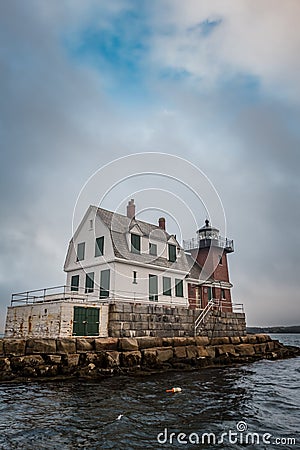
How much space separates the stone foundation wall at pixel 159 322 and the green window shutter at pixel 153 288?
214cm

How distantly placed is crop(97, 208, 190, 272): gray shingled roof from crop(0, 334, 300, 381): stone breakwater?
19.4ft

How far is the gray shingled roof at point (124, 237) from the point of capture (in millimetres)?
24516

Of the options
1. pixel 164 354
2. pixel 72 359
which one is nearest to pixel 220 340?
pixel 164 354

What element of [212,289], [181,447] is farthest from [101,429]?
[212,289]

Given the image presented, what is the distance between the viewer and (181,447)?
314 inches

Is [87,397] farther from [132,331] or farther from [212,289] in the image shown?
[212,289]

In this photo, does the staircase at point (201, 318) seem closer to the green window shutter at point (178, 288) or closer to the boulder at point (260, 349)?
the green window shutter at point (178, 288)

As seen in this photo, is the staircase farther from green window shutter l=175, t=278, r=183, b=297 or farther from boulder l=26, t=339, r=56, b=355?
boulder l=26, t=339, r=56, b=355

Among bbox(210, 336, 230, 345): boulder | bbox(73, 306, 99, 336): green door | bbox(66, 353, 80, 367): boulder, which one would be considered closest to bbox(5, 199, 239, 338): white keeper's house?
bbox(73, 306, 99, 336): green door

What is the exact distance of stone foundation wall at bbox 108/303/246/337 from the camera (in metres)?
20.9

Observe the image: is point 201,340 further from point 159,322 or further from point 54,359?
point 54,359

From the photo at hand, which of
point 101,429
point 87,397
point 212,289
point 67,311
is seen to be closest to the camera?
point 101,429

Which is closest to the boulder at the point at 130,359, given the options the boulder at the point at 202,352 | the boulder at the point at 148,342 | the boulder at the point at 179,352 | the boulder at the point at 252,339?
the boulder at the point at 148,342

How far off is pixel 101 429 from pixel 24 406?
348cm
